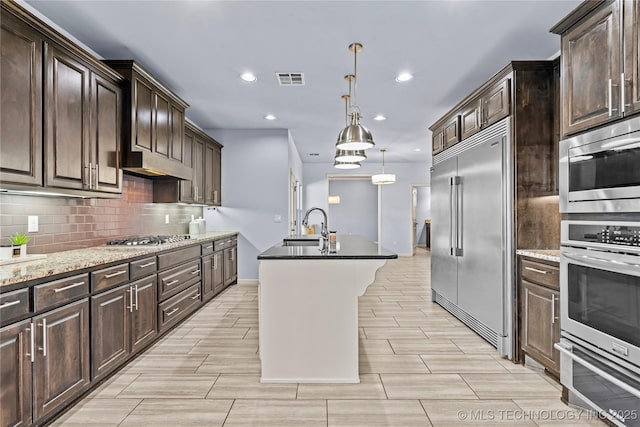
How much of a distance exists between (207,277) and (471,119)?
364cm

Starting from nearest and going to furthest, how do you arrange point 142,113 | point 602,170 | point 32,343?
point 32,343, point 602,170, point 142,113

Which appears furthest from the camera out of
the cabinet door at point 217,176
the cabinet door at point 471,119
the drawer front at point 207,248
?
the cabinet door at point 217,176

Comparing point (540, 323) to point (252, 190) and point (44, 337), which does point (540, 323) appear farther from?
point (252, 190)

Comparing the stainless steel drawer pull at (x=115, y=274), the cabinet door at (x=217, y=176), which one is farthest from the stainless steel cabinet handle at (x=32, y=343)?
the cabinet door at (x=217, y=176)

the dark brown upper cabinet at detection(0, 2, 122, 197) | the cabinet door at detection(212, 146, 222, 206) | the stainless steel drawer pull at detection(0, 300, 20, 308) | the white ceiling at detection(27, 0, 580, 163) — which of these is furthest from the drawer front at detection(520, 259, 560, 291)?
the cabinet door at detection(212, 146, 222, 206)

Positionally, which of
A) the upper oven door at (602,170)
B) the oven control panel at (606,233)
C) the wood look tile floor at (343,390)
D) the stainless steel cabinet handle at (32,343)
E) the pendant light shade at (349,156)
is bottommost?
the wood look tile floor at (343,390)

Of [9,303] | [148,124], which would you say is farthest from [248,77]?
[9,303]

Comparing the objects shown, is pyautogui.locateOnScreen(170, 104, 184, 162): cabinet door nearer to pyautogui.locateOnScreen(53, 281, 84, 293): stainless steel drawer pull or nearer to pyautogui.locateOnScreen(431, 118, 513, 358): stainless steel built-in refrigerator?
pyautogui.locateOnScreen(53, 281, 84, 293): stainless steel drawer pull

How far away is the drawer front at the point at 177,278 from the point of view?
339 cm

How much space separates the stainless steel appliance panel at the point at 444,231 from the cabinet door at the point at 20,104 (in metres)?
3.68

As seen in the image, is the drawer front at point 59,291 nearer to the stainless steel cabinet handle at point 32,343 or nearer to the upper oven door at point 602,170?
the stainless steel cabinet handle at point 32,343

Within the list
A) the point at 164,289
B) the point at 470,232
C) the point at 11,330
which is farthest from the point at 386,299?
the point at 11,330

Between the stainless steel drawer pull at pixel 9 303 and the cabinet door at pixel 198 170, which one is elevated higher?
the cabinet door at pixel 198 170

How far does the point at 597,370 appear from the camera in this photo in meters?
1.96
